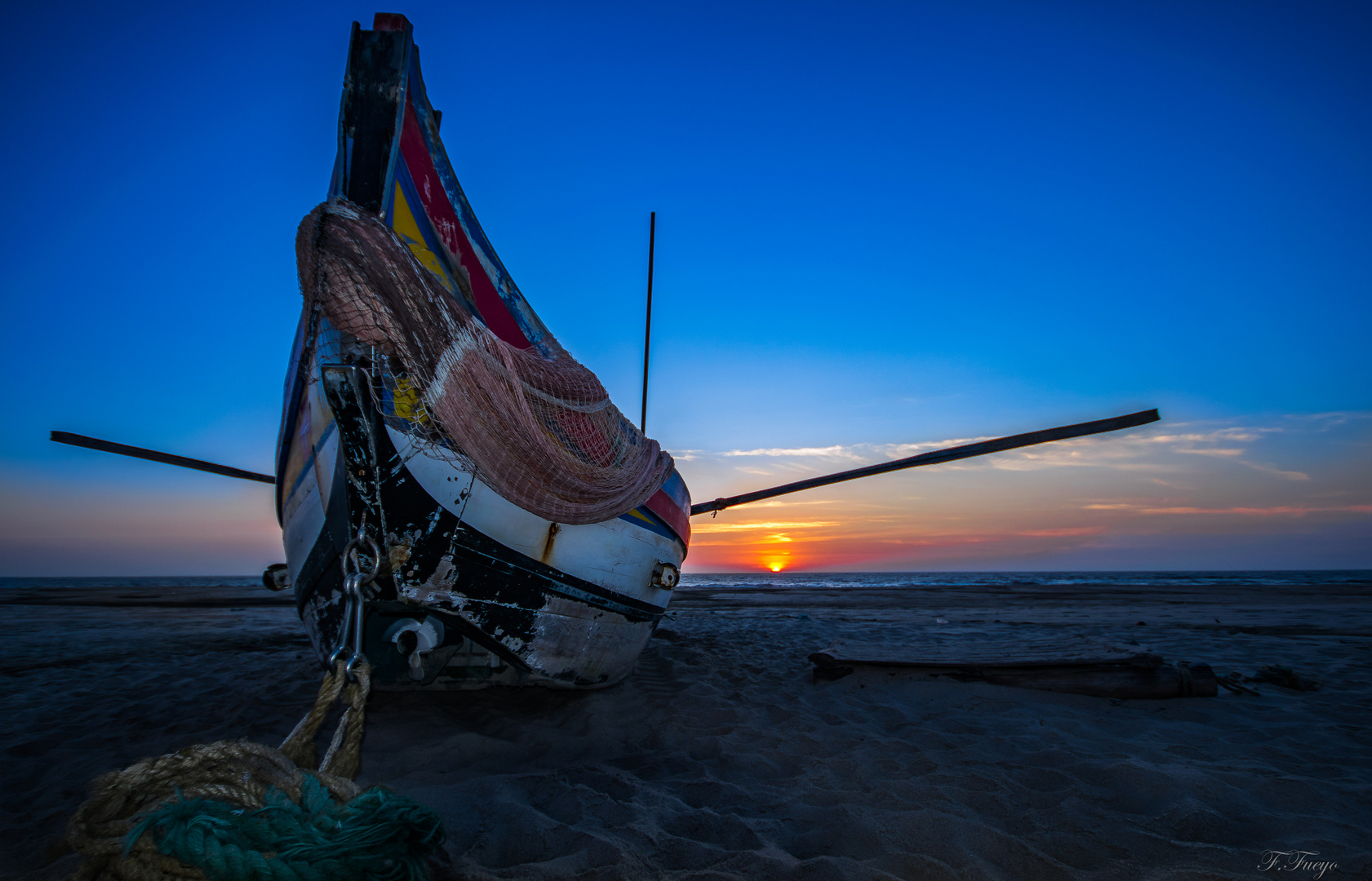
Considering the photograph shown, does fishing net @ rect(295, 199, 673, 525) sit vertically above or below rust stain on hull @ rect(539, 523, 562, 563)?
above

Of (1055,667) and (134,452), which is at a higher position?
(134,452)

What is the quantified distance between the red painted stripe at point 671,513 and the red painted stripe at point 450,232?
131 centimetres

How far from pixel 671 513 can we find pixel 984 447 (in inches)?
85.5

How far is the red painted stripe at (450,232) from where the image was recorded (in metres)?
2.68

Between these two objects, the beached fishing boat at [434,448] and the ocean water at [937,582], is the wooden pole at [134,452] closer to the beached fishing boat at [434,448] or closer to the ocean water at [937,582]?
the beached fishing boat at [434,448]

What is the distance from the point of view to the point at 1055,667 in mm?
3994

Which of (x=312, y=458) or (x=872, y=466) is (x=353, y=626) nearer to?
(x=312, y=458)

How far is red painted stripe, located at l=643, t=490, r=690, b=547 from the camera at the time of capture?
12.3ft

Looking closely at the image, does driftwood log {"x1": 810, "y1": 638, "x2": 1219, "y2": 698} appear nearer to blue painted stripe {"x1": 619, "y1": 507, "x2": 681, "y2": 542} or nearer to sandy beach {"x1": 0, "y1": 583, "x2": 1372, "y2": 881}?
sandy beach {"x1": 0, "y1": 583, "x2": 1372, "y2": 881}

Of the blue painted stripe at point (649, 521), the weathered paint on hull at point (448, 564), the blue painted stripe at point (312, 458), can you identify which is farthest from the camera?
the blue painted stripe at point (649, 521)

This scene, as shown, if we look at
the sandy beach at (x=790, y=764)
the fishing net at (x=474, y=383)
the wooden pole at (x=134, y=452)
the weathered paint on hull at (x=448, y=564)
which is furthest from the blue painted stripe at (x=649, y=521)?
the wooden pole at (x=134, y=452)

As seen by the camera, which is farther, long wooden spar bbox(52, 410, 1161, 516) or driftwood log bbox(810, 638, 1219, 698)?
driftwood log bbox(810, 638, 1219, 698)

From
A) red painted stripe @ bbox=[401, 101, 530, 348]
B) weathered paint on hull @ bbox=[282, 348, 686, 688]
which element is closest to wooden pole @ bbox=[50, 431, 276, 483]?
weathered paint on hull @ bbox=[282, 348, 686, 688]

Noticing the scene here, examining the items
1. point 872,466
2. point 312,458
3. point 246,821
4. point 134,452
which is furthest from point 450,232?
point 134,452
